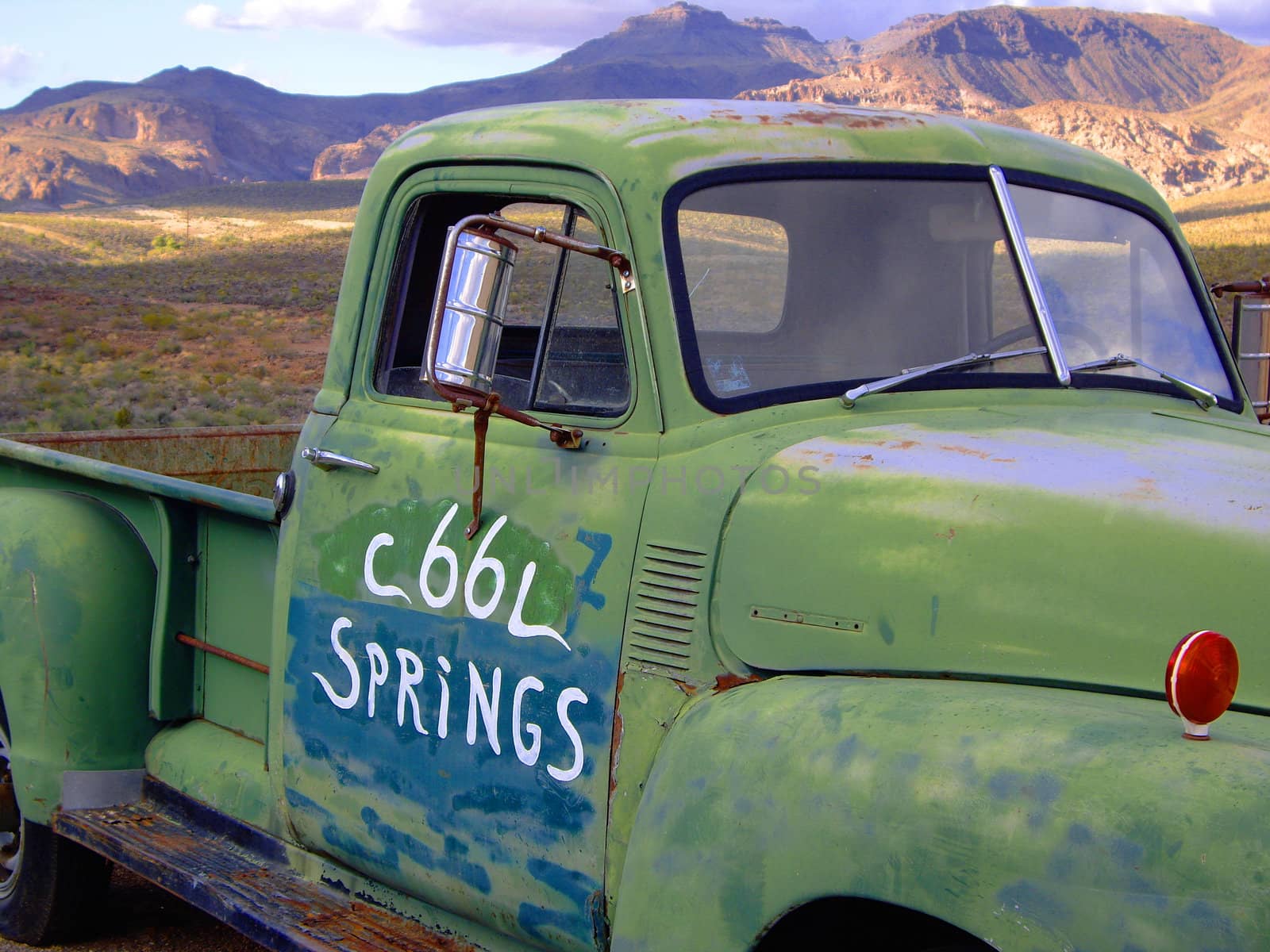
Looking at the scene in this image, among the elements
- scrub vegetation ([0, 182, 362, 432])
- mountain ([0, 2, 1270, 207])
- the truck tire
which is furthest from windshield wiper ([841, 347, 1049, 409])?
→ mountain ([0, 2, 1270, 207])

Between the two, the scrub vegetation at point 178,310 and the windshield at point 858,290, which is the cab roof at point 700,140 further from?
the scrub vegetation at point 178,310

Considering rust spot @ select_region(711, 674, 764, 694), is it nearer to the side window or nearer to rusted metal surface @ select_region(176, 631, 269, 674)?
the side window

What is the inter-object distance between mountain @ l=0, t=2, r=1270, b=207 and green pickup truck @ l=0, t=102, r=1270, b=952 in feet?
295

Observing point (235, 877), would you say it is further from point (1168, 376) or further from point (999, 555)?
point (1168, 376)

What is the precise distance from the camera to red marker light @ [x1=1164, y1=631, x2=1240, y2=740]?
171cm

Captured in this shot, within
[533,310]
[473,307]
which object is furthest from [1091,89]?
[473,307]

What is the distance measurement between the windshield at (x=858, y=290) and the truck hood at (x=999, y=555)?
25 cm

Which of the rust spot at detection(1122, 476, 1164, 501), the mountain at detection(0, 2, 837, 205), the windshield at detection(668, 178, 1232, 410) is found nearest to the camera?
the rust spot at detection(1122, 476, 1164, 501)

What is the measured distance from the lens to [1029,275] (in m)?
2.73

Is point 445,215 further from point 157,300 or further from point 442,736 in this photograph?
point 157,300

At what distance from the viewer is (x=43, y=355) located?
26078 mm

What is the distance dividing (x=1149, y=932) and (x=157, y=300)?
38293mm

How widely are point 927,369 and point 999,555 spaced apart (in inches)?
24.6

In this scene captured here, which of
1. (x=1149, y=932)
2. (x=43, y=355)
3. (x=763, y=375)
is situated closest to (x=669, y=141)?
(x=763, y=375)
